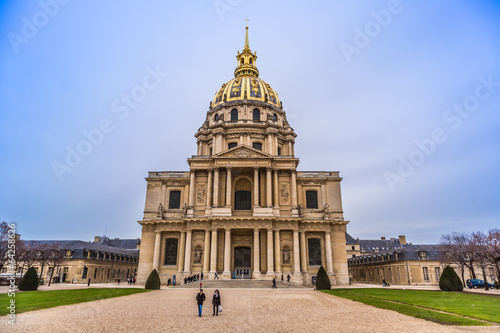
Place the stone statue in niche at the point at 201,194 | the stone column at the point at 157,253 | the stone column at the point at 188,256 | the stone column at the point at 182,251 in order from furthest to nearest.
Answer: the stone statue in niche at the point at 201,194, the stone column at the point at 157,253, the stone column at the point at 182,251, the stone column at the point at 188,256

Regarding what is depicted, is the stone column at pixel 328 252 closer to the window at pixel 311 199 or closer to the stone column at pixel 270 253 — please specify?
the window at pixel 311 199

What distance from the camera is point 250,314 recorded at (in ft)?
43.5

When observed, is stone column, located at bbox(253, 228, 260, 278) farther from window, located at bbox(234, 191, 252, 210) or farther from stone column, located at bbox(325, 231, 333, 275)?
stone column, located at bbox(325, 231, 333, 275)

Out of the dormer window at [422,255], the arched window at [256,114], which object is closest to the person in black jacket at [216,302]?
the dormer window at [422,255]

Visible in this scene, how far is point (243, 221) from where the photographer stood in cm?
3738

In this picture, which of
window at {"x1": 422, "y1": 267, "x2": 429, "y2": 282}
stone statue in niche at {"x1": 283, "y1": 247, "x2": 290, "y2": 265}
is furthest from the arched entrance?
window at {"x1": 422, "y1": 267, "x2": 429, "y2": 282}

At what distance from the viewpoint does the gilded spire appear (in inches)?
2420

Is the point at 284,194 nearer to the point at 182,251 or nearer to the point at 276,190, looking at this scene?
the point at 276,190

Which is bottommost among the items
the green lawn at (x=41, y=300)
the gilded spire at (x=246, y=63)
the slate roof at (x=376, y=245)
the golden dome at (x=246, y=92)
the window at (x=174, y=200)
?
the green lawn at (x=41, y=300)

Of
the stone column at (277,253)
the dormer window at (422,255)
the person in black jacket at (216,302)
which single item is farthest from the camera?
the dormer window at (422,255)

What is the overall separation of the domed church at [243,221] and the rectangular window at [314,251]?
4.5 inches

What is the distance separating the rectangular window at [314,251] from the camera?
128ft

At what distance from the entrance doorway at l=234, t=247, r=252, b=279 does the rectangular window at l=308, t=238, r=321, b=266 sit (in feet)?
23.9

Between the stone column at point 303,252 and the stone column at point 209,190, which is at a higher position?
the stone column at point 209,190
